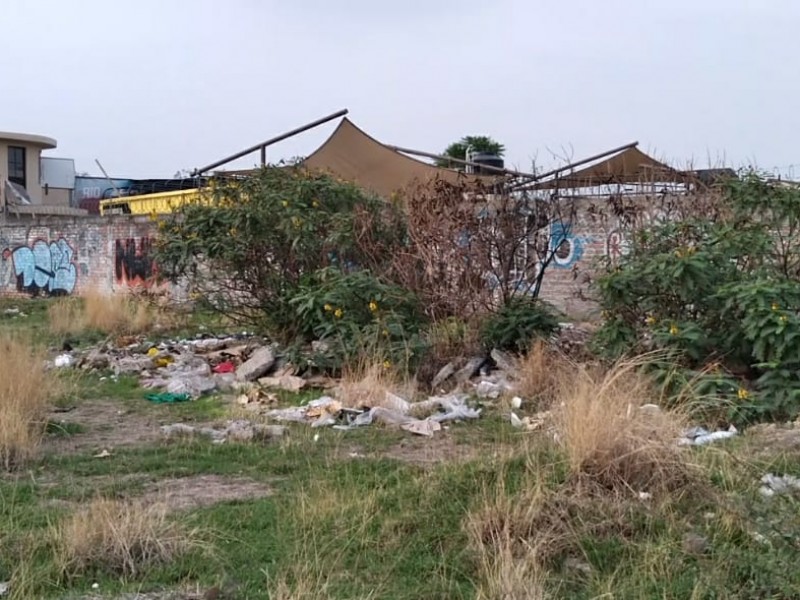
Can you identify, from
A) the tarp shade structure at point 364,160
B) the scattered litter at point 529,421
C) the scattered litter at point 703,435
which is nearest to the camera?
the scattered litter at point 703,435

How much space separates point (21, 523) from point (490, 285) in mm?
6088

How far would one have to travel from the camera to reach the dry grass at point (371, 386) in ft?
24.5

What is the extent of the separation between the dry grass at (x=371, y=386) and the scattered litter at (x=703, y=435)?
2518 mm

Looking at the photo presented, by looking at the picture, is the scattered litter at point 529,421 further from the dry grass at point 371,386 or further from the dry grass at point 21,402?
the dry grass at point 21,402

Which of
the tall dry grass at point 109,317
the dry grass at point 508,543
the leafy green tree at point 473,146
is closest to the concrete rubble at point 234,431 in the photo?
the dry grass at point 508,543

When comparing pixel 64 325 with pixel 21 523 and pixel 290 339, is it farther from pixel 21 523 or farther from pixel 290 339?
→ pixel 21 523

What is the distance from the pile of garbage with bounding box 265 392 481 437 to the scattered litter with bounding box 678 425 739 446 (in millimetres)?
1818

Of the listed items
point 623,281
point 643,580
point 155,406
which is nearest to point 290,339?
point 155,406

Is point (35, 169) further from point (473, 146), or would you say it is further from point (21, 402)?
point (21, 402)

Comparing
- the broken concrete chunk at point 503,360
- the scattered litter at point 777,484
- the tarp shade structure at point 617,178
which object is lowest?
the scattered litter at point 777,484

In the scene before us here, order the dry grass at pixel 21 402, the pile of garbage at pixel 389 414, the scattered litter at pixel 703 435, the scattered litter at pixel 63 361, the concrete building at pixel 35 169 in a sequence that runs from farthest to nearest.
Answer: the concrete building at pixel 35 169 < the scattered litter at pixel 63 361 < the pile of garbage at pixel 389 414 < the dry grass at pixel 21 402 < the scattered litter at pixel 703 435

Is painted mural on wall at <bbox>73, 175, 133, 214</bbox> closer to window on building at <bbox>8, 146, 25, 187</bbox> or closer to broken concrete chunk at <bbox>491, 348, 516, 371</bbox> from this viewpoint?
window on building at <bbox>8, 146, 25, 187</bbox>

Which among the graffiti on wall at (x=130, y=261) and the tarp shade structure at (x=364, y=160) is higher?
the tarp shade structure at (x=364, y=160)

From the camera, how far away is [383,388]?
770 centimetres
